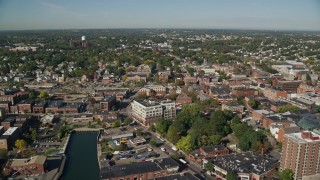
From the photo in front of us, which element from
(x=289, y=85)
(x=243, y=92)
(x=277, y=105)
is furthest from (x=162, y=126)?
(x=289, y=85)

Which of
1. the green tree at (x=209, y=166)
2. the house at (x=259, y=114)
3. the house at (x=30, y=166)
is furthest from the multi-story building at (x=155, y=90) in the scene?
the house at (x=30, y=166)

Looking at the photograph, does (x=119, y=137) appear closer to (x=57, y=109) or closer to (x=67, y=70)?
(x=57, y=109)

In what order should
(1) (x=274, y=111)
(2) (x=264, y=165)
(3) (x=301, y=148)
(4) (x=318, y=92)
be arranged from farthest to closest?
(4) (x=318, y=92), (1) (x=274, y=111), (2) (x=264, y=165), (3) (x=301, y=148)

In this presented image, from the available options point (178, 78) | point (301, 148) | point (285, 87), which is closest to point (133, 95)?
point (178, 78)

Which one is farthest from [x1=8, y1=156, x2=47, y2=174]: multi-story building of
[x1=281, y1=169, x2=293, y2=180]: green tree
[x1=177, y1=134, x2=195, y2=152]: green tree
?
[x1=281, y1=169, x2=293, y2=180]: green tree

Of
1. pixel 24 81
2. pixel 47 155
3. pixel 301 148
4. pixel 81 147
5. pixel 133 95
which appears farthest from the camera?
pixel 24 81

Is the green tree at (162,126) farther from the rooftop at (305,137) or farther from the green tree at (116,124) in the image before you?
the rooftop at (305,137)

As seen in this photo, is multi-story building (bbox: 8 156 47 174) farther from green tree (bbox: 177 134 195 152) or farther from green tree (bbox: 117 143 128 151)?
green tree (bbox: 177 134 195 152)
